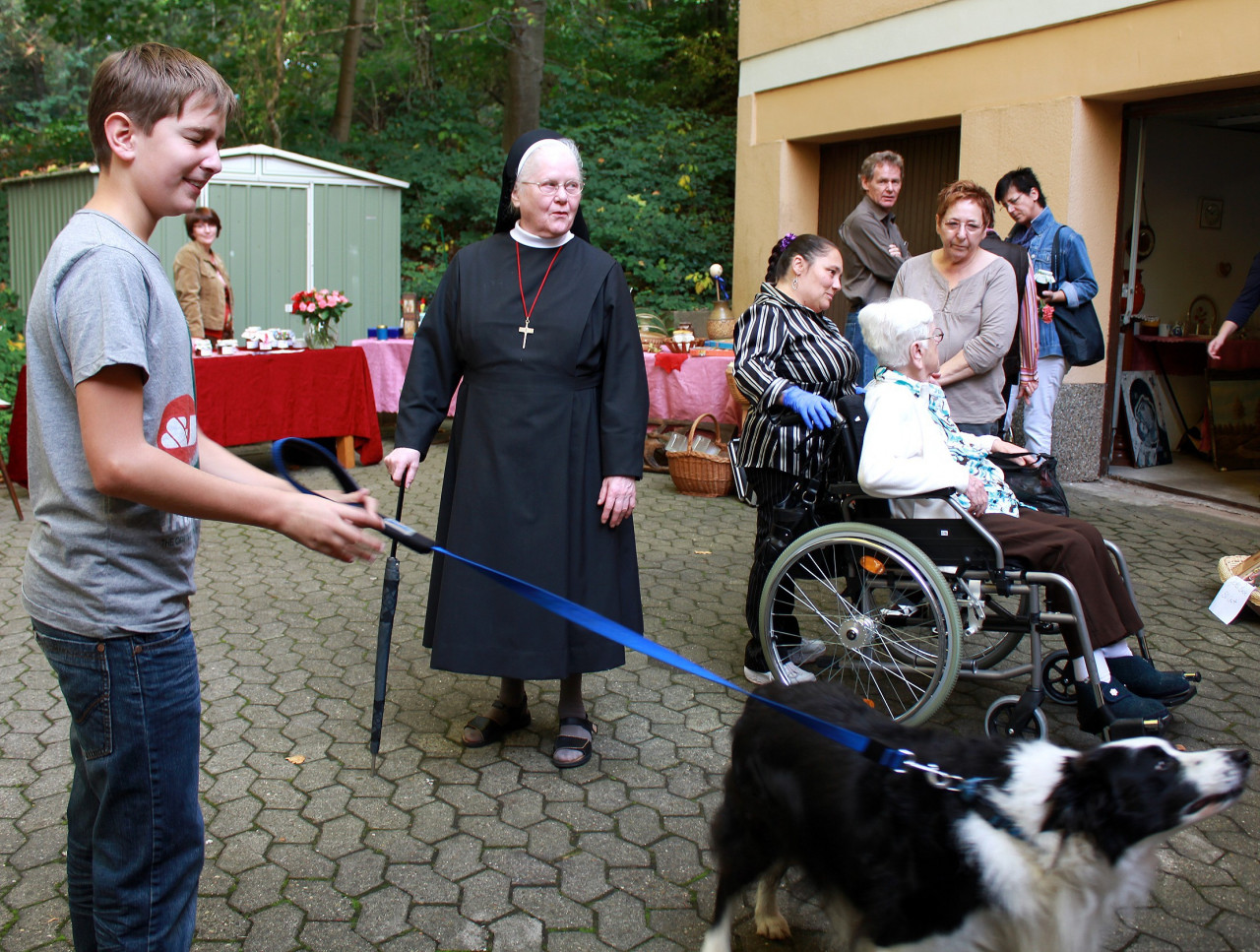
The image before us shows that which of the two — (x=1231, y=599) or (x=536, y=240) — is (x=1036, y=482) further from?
(x=536, y=240)

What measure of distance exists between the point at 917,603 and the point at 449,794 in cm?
169

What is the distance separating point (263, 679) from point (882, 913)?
3029mm

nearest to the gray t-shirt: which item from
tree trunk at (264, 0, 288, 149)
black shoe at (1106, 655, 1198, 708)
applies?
black shoe at (1106, 655, 1198, 708)

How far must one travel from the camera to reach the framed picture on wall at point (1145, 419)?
908 centimetres

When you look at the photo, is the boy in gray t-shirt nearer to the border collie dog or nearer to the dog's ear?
the border collie dog

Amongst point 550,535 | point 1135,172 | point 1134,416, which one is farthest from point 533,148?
point 1134,416

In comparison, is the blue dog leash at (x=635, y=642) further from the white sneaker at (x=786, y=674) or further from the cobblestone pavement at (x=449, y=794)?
the white sneaker at (x=786, y=674)

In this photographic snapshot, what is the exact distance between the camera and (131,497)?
5.59 ft

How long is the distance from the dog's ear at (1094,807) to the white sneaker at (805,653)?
2.16 m

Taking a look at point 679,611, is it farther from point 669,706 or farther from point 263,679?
point 263,679

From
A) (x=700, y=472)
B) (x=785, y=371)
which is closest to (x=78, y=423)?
(x=785, y=371)

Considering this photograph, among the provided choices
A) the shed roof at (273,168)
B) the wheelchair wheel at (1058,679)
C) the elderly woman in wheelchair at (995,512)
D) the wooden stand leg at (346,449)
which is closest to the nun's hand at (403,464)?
the elderly woman in wheelchair at (995,512)

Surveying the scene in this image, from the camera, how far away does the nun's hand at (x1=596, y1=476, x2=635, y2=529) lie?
141 inches

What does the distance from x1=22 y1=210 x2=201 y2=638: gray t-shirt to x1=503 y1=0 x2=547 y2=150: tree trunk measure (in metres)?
15.0
